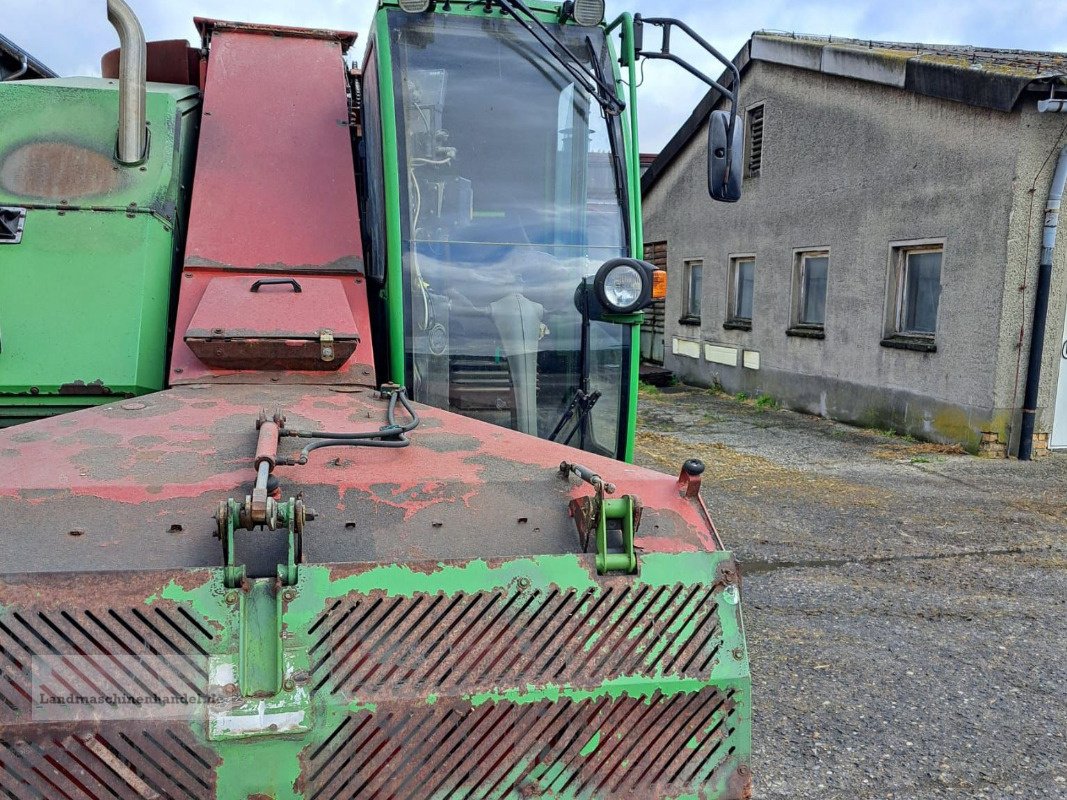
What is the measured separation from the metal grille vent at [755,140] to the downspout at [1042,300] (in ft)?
15.6

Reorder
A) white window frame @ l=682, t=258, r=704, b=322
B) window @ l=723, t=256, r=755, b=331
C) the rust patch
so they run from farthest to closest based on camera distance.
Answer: white window frame @ l=682, t=258, r=704, b=322 < window @ l=723, t=256, r=755, b=331 < the rust patch

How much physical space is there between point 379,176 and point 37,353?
1.31 metres

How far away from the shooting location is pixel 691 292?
1491 centimetres

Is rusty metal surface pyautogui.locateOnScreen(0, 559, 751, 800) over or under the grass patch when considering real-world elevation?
over

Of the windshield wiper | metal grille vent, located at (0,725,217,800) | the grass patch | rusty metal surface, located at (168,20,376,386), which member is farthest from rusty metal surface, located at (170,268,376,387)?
the grass patch

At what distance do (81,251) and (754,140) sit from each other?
11102 mm

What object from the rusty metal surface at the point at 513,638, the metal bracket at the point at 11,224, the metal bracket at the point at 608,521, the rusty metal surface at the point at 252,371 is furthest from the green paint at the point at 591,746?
the metal bracket at the point at 11,224

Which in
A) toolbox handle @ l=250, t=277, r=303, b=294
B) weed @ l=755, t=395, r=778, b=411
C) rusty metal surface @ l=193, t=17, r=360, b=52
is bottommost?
weed @ l=755, t=395, r=778, b=411

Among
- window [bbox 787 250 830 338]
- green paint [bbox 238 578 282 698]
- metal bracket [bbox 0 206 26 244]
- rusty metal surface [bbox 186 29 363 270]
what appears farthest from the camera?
window [bbox 787 250 830 338]

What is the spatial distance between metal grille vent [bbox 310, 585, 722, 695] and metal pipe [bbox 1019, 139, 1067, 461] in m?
7.51

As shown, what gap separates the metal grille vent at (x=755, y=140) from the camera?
12.7 metres

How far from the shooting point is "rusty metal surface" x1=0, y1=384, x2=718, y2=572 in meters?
1.98

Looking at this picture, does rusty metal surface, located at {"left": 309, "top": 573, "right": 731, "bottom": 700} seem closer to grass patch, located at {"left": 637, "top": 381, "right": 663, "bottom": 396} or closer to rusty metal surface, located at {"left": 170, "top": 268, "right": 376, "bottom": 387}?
rusty metal surface, located at {"left": 170, "top": 268, "right": 376, "bottom": 387}

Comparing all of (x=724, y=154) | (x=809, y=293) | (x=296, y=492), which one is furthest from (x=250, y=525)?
(x=809, y=293)
